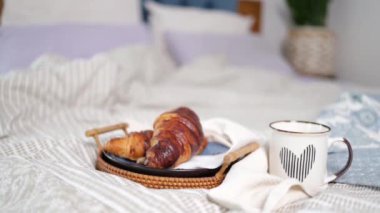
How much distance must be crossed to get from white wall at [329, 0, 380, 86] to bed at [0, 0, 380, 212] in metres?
0.73

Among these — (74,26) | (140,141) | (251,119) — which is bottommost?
(251,119)

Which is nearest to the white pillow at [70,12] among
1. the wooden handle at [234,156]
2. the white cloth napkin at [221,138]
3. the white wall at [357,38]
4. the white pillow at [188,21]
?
the white pillow at [188,21]

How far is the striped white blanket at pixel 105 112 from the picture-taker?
0.49 m

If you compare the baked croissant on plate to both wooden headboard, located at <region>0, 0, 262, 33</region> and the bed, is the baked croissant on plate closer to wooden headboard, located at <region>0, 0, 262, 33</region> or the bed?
the bed

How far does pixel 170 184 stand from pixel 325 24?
91.9 inches

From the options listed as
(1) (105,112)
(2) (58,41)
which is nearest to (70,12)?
(2) (58,41)

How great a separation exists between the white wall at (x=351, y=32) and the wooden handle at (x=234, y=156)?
198cm

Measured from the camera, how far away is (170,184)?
0.55 meters

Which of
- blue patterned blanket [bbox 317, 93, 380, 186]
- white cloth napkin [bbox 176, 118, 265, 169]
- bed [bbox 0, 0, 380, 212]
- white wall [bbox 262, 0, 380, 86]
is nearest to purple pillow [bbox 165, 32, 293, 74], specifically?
bed [bbox 0, 0, 380, 212]

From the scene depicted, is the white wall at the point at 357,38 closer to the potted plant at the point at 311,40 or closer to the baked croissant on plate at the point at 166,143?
the potted plant at the point at 311,40

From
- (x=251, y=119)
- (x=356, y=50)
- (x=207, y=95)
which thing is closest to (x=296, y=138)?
(x=251, y=119)

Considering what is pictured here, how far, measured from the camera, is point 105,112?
109 centimetres

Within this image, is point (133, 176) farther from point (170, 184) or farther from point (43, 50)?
point (43, 50)

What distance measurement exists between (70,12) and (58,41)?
0.32 metres
